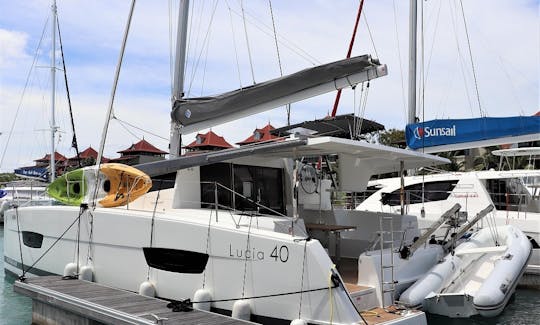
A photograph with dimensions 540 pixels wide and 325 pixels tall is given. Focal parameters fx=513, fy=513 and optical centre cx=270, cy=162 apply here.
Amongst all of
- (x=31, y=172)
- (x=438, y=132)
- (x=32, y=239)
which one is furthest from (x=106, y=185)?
(x=31, y=172)

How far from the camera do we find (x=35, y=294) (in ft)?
25.0

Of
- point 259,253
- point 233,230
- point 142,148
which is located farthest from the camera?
point 142,148

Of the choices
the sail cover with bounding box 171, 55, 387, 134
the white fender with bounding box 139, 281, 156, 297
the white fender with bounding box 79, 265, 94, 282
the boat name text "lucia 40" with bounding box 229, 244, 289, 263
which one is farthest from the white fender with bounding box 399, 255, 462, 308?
the white fender with bounding box 79, 265, 94, 282

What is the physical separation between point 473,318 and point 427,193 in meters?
5.84

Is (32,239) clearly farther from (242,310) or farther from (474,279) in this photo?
(474,279)

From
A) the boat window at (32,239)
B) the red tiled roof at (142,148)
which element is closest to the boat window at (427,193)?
the boat window at (32,239)

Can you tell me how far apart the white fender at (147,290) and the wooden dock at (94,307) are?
14 cm

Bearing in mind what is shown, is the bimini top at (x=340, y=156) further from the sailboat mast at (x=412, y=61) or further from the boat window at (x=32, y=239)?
the sailboat mast at (x=412, y=61)

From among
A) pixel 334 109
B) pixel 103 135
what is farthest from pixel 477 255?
pixel 103 135

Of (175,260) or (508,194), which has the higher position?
(508,194)

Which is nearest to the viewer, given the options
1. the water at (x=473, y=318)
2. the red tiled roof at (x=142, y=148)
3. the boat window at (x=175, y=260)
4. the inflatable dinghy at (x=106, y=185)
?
the boat window at (x=175, y=260)

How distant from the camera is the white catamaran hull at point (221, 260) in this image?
5.64 m

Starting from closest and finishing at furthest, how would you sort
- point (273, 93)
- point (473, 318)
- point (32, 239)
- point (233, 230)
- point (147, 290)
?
point (233, 230)
point (147, 290)
point (273, 93)
point (473, 318)
point (32, 239)

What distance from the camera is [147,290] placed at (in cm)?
720
